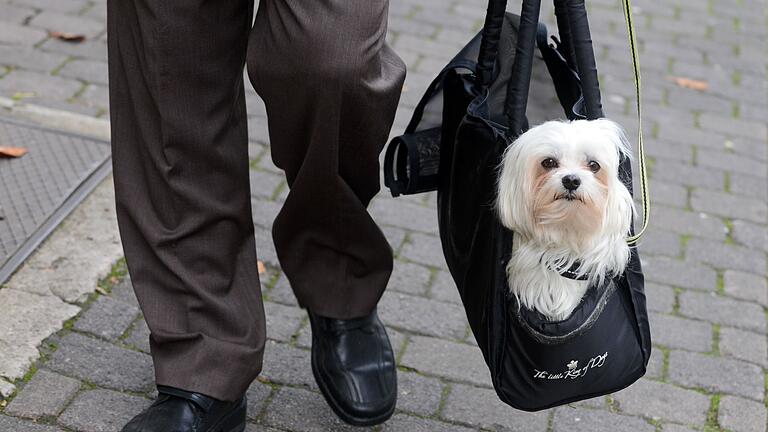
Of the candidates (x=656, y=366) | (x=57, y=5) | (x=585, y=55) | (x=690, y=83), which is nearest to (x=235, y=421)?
(x=585, y=55)

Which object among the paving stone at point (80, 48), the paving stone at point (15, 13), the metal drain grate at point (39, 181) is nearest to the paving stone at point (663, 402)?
the metal drain grate at point (39, 181)

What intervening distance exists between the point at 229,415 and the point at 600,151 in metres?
1.14

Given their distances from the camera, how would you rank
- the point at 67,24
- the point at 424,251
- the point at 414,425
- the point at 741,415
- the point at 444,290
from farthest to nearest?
the point at 67,24 < the point at 424,251 < the point at 444,290 < the point at 741,415 < the point at 414,425

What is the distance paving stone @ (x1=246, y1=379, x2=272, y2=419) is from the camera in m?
2.85

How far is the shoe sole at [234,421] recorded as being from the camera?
2621mm

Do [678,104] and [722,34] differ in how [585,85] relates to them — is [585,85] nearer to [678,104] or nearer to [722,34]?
[678,104]

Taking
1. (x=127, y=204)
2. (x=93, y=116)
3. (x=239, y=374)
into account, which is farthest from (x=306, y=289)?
(x=93, y=116)

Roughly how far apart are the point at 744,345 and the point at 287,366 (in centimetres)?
149

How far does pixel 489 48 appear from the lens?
2.40 meters

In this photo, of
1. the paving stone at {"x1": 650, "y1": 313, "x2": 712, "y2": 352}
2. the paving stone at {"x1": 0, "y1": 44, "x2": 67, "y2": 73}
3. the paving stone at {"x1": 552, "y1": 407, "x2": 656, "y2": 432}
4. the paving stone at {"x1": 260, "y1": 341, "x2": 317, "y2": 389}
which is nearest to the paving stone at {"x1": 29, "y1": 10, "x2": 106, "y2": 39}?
the paving stone at {"x1": 0, "y1": 44, "x2": 67, "y2": 73}

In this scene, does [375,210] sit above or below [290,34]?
below

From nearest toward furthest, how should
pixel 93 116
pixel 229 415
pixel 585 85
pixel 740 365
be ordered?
pixel 585 85 → pixel 229 415 → pixel 740 365 → pixel 93 116

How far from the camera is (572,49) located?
2314 millimetres

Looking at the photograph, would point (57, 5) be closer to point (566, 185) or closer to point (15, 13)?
point (15, 13)
